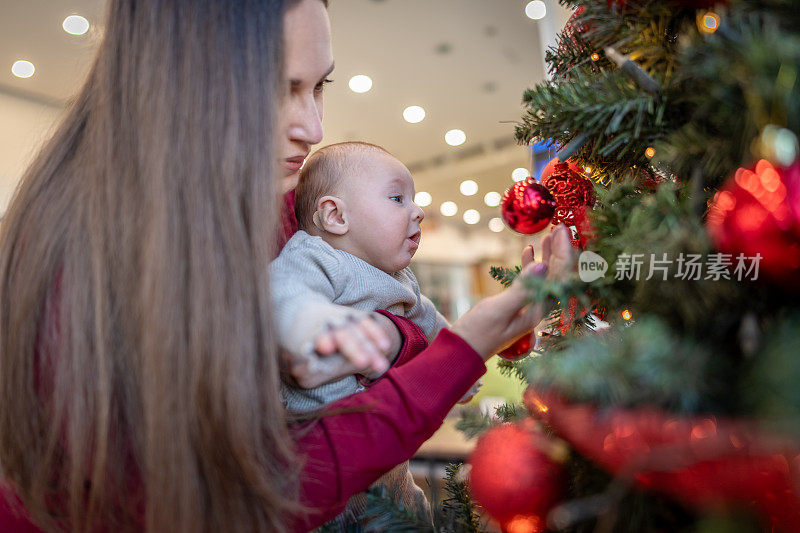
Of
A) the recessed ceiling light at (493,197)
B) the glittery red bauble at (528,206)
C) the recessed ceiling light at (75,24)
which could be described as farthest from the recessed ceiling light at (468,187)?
the glittery red bauble at (528,206)

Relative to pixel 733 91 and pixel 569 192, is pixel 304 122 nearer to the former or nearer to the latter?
pixel 569 192

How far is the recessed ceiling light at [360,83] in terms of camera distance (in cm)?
357

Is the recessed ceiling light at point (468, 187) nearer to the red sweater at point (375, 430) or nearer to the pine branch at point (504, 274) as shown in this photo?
the pine branch at point (504, 274)

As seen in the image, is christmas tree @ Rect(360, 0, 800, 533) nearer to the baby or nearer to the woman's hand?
the woman's hand

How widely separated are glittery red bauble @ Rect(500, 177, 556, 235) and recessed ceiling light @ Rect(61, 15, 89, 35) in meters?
2.93

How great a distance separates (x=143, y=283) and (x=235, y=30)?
0.28 metres

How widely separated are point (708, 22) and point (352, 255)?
50 centimetres

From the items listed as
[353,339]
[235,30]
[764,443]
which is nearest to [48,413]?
[353,339]

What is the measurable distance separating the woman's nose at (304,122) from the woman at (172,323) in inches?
2.1

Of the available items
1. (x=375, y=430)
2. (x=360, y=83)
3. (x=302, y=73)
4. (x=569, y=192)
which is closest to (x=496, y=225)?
(x=360, y=83)

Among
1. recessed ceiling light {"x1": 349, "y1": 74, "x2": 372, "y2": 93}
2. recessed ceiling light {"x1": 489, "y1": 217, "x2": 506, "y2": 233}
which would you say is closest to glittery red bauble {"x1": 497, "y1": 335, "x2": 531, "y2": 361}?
recessed ceiling light {"x1": 349, "y1": 74, "x2": 372, "y2": 93}

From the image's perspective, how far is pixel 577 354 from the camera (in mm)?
347

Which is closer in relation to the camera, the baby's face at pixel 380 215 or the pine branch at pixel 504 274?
the pine branch at pixel 504 274

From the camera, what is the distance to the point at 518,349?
0.64 metres
